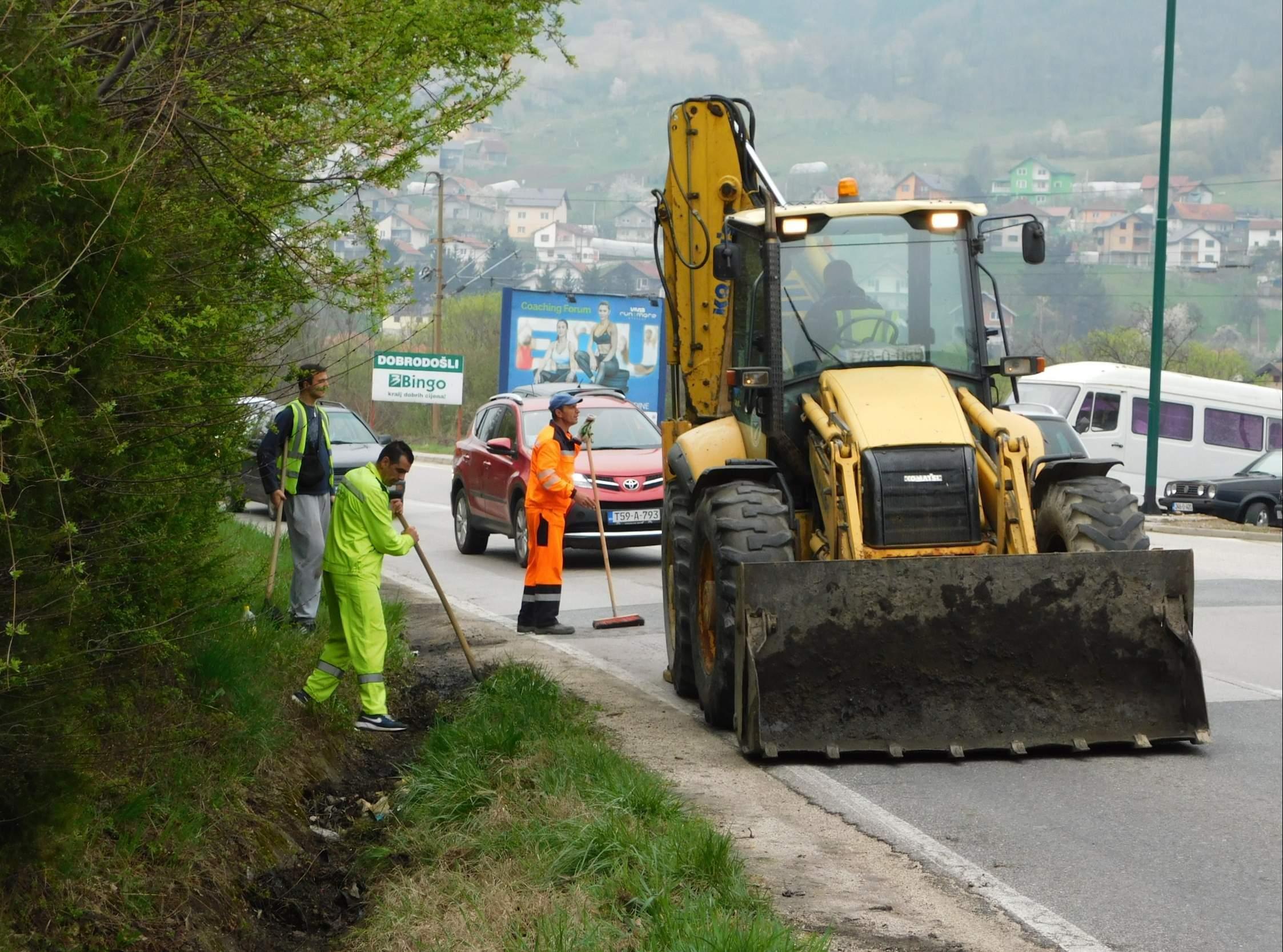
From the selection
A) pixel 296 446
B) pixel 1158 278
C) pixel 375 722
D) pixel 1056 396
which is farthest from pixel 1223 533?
pixel 375 722

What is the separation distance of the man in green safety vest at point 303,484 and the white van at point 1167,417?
21863mm

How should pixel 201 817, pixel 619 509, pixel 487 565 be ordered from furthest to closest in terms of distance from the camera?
pixel 487 565 → pixel 619 509 → pixel 201 817

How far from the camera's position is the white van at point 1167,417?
1281 inches

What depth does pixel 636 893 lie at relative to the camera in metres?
5.75

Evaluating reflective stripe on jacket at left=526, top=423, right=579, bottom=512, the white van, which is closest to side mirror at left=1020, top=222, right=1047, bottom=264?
reflective stripe on jacket at left=526, top=423, right=579, bottom=512

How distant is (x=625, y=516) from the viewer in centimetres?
1820

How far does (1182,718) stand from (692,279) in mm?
4812

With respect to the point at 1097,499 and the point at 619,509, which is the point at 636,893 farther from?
the point at 619,509

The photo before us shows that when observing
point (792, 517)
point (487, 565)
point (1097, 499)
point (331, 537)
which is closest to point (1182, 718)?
point (1097, 499)

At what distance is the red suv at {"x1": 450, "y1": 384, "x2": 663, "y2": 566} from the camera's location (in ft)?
59.7

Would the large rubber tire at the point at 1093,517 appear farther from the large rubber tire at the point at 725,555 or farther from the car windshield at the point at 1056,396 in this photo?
the car windshield at the point at 1056,396

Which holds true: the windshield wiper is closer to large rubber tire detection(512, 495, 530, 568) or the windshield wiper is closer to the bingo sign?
large rubber tire detection(512, 495, 530, 568)

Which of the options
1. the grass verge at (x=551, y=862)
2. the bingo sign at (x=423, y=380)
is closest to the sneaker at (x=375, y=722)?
the grass verge at (x=551, y=862)

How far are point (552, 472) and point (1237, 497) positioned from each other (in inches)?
721
